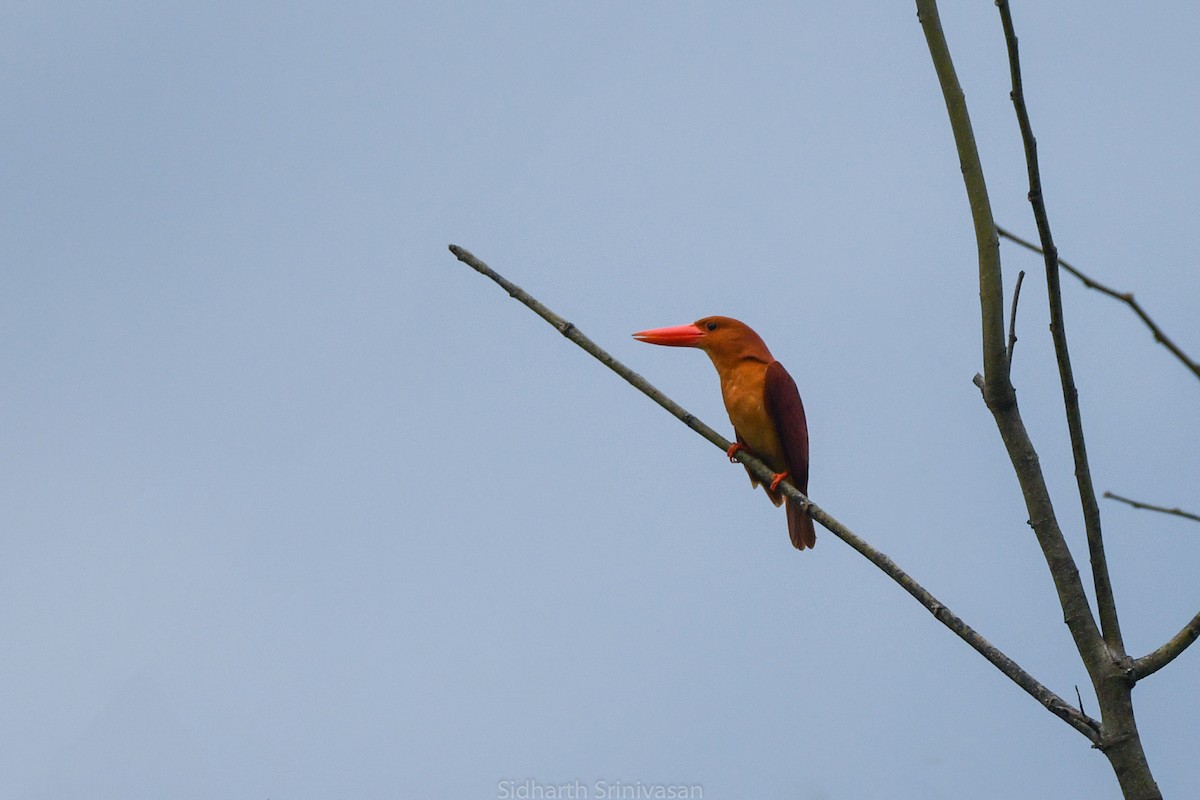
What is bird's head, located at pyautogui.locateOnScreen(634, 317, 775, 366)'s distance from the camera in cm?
450

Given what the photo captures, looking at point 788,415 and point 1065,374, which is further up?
point 788,415

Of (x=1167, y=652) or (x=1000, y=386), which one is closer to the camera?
(x=1167, y=652)

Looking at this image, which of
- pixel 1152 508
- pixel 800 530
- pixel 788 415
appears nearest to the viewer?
pixel 1152 508

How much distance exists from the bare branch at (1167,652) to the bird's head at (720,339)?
255cm

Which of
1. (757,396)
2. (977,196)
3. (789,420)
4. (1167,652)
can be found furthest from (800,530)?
(977,196)

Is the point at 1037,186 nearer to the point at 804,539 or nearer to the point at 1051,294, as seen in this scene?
the point at 1051,294

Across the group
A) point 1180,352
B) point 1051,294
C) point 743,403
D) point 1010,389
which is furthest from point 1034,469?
point 743,403

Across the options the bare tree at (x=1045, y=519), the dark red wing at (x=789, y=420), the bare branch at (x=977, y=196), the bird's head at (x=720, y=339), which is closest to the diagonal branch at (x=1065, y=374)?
the bare tree at (x=1045, y=519)

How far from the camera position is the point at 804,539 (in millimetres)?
4645

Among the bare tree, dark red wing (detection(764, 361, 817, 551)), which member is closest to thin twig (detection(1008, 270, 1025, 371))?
the bare tree

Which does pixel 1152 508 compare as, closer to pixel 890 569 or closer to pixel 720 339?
pixel 890 569

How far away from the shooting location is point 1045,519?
2.18 metres

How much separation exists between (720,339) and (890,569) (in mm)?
2416

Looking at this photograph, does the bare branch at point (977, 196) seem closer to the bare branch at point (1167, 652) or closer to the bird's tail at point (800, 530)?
the bare branch at point (1167, 652)
